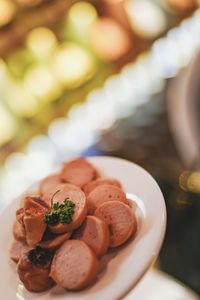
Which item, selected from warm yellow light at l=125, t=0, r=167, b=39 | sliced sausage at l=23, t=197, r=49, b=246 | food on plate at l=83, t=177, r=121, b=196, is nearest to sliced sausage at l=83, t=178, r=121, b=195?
food on plate at l=83, t=177, r=121, b=196

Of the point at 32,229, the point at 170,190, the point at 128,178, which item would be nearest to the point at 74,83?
the point at 170,190

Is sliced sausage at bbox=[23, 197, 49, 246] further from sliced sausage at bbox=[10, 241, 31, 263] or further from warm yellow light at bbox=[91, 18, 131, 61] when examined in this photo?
warm yellow light at bbox=[91, 18, 131, 61]

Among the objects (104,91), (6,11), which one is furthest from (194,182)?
(6,11)

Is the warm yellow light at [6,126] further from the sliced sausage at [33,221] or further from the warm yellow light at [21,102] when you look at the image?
the sliced sausage at [33,221]

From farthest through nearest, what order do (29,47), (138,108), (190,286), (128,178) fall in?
(138,108)
(29,47)
(190,286)
(128,178)

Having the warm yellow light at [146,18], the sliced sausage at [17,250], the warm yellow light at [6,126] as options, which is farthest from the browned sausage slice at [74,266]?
the warm yellow light at [146,18]

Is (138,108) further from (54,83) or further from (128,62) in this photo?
(54,83)

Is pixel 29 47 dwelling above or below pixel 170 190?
above
